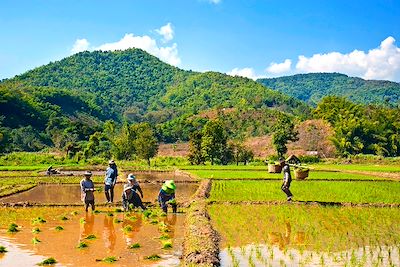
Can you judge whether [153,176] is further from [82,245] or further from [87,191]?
[82,245]

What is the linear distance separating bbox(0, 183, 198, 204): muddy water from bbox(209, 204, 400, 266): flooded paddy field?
5604 millimetres

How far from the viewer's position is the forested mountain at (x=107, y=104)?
101 metres

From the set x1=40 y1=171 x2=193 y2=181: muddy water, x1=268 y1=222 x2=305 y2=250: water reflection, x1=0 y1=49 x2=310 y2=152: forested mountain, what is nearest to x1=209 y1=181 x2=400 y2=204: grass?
x1=268 y1=222 x2=305 y2=250: water reflection

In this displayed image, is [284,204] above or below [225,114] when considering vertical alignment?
below

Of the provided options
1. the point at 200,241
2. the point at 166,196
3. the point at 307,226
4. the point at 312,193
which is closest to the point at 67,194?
the point at 166,196

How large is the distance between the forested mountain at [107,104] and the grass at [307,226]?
192ft

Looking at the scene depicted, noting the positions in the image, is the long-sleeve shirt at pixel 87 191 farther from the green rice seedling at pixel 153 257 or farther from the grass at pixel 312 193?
the green rice seedling at pixel 153 257

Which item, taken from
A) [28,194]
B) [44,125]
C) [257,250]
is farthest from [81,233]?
[44,125]

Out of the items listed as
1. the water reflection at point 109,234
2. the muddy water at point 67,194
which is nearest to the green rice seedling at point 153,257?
the water reflection at point 109,234

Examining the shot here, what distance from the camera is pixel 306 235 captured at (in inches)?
478

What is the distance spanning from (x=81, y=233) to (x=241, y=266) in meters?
5.21

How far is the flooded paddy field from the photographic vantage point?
9711mm

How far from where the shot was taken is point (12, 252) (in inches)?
403

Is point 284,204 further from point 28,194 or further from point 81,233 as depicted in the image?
point 28,194
